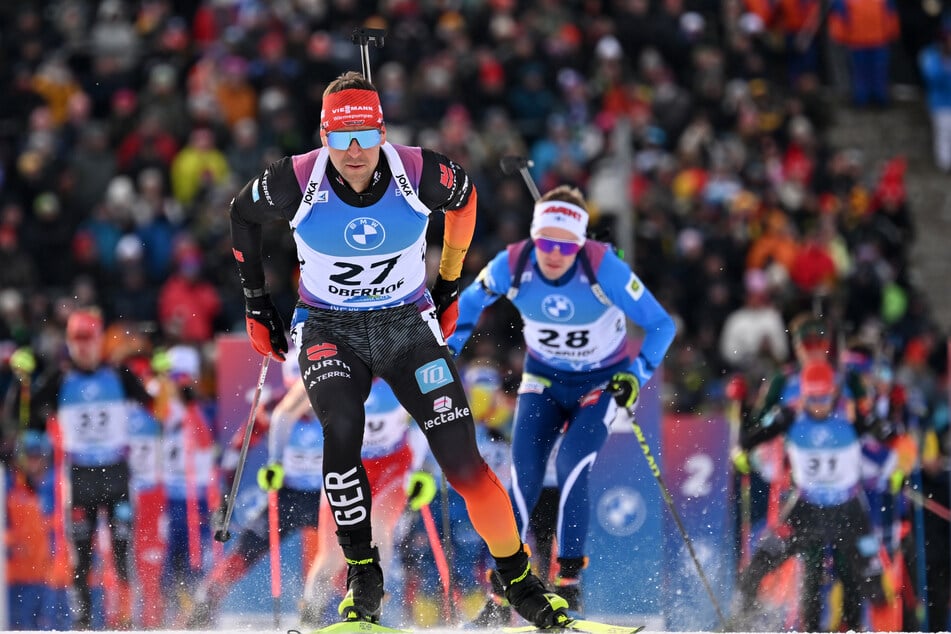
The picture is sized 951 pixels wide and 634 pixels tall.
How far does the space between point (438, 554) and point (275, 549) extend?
995mm

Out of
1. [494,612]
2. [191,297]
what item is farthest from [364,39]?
[191,297]

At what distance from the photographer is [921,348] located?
1384 cm

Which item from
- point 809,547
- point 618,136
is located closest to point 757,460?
point 809,547

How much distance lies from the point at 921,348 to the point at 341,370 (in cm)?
835

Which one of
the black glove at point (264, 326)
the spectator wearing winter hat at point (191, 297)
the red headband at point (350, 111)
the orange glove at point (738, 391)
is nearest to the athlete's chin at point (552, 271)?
the black glove at point (264, 326)

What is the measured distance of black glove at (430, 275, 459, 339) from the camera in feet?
24.2

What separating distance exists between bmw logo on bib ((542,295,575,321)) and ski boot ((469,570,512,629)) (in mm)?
1376

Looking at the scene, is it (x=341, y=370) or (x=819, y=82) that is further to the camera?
(x=819, y=82)

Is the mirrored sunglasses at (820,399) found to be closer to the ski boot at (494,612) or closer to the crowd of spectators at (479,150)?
the crowd of spectators at (479,150)

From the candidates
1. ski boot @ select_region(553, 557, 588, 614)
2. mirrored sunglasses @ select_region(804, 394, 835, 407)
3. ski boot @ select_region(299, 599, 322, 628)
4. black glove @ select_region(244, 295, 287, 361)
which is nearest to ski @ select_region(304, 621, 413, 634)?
black glove @ select_region(244, 295, 287, 361)

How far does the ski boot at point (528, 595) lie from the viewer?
267 inches

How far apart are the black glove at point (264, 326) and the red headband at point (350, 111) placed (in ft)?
3.00

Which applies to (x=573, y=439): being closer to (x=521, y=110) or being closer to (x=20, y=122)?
(x=521, y=110)

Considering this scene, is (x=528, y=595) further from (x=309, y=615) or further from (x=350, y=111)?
(x=309, y=615)
